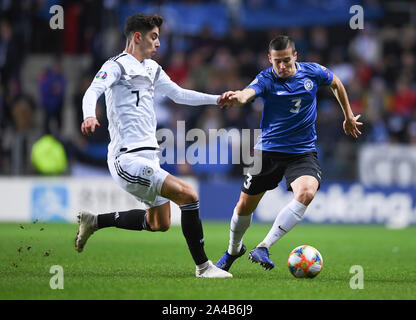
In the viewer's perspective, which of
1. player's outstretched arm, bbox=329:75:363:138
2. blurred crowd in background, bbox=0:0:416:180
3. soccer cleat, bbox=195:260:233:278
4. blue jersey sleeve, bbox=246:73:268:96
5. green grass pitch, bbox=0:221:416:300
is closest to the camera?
green grass pitch, bbox=0:221:416:300

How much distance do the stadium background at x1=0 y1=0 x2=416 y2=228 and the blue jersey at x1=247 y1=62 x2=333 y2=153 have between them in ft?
26.2

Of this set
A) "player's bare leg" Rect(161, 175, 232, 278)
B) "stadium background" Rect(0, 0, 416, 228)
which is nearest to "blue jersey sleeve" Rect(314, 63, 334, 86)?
"player's bare leg" Rect(161, 175, 232, 278)

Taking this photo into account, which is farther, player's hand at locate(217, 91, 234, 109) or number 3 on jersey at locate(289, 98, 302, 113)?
number 3 on jersey at locate(289, 98, 302, 113)

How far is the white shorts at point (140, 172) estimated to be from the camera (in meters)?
7.04

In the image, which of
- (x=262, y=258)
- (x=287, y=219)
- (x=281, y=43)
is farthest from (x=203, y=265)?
(x=281, y=43)

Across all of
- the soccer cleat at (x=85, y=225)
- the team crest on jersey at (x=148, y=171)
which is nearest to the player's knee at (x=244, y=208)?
the team crest on jersey at (x=148, y=171)

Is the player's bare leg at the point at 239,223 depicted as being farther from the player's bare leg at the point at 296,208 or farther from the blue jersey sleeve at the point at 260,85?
the blue jersey sleeve at the point at 260,85

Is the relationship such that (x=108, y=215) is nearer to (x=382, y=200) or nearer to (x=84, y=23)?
(x=382, y=200)

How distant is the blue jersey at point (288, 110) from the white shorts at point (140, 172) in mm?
1298

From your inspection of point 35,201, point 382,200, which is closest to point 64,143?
point 35,201

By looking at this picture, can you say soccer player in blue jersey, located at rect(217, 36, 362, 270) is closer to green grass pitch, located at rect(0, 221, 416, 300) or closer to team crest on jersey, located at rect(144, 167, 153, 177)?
green grass pitch, located at rect(0, 221, 416, 300)

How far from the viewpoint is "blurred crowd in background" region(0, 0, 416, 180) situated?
16.2 metres

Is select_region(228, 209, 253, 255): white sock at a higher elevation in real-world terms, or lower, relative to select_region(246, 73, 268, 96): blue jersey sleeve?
lower
